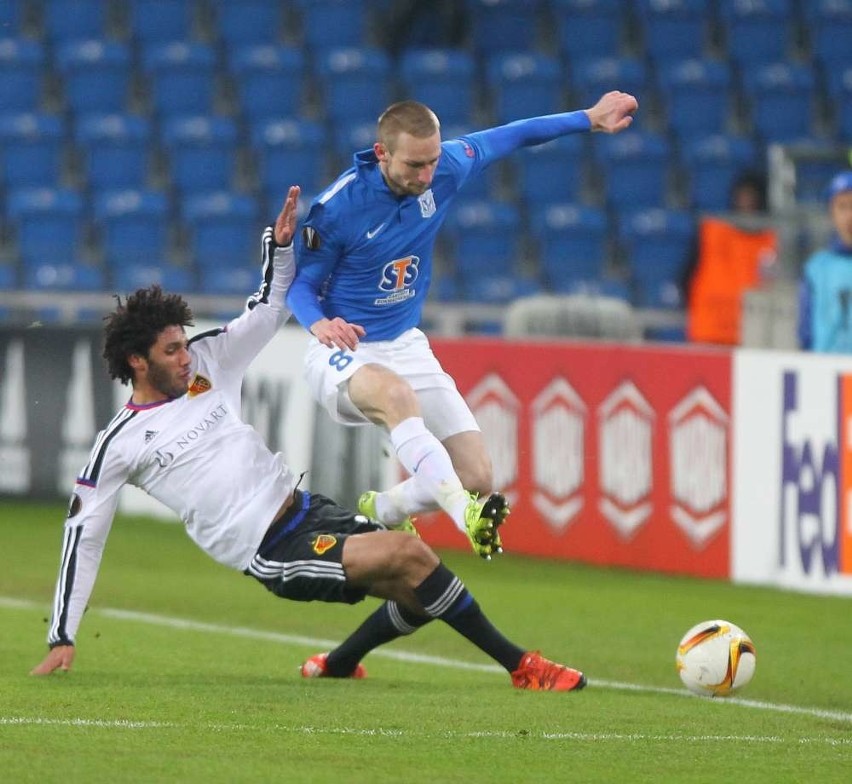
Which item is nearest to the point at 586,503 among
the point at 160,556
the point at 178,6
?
the point at 160,556

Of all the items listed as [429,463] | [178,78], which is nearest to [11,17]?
[178,78]

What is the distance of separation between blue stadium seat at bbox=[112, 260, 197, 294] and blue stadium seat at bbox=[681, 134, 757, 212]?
482 centimetres

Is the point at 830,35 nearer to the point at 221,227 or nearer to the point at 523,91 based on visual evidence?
the point at 523,91

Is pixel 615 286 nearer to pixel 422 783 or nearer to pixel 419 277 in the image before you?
pixel 419 277

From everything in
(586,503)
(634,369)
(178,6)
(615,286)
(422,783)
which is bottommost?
(422,783)

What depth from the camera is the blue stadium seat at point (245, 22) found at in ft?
62.1

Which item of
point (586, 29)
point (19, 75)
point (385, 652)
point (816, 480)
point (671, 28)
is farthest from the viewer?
point (671, 28)

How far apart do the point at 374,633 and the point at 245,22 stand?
39.6ft

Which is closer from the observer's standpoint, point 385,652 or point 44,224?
point 385,652

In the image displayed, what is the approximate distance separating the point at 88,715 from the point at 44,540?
733cm

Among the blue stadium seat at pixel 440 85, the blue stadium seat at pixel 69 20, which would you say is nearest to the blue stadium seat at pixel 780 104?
the blue stadium seat at pixel 440 85

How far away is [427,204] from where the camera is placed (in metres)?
8.08

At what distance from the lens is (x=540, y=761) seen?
233 inches

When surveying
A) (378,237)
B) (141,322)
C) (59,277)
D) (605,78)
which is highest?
(605,78)
